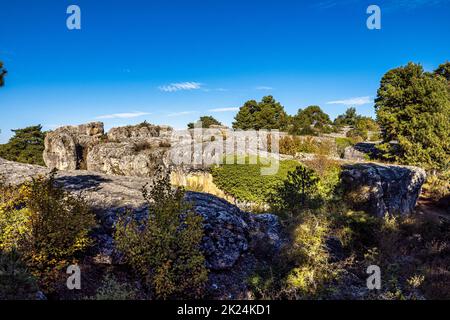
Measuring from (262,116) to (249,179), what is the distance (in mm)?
35490

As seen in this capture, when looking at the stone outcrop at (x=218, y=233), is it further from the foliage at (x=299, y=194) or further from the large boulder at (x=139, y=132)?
the large boulder at (x=139, y=132)

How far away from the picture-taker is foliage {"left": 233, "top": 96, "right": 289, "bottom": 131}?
4834 centimetres

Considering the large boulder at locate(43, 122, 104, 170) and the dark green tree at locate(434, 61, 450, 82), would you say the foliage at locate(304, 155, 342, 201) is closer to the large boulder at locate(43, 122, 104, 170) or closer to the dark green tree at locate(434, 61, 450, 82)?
the large boulder at locate(43, 122, 104, 170)

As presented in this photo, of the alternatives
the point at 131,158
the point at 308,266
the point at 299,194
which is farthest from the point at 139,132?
the point at 308,266

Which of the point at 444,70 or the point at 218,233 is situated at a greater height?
the point at 444,70

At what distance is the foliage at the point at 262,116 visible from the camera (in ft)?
159

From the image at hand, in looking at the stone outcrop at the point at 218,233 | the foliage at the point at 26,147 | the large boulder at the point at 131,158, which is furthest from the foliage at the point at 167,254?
the foliage at the point at 26,147

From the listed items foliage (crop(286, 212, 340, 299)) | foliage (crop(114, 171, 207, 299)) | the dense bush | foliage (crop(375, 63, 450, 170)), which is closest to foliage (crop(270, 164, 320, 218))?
foliage (crop(286, 212, 340, 299))

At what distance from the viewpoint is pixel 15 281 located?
15.7 ft

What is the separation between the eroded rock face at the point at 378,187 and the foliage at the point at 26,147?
44699mm

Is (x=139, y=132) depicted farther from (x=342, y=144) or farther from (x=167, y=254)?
(x=167, y=254)

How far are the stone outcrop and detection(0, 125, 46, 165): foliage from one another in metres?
40.5
